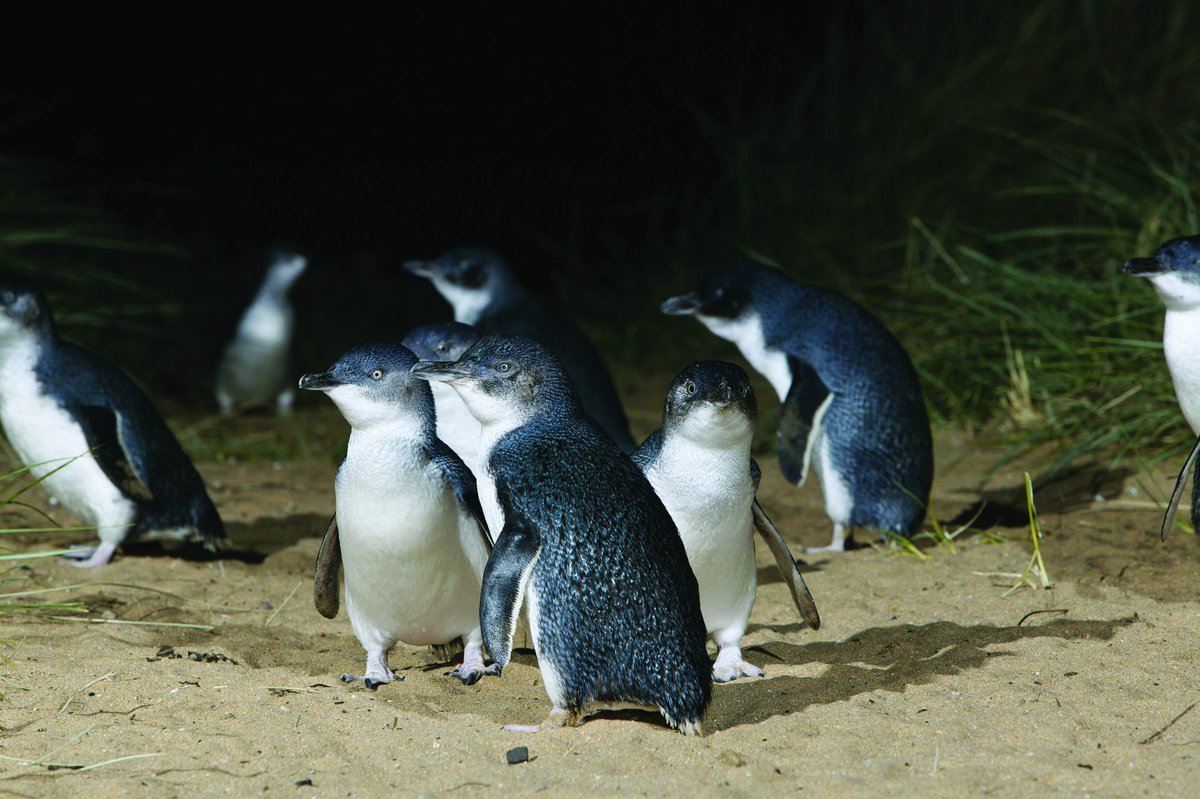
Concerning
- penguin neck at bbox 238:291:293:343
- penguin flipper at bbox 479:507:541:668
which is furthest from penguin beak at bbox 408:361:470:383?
penguin neck at bbox 238:291:293:343

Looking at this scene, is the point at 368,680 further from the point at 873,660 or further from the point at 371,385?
the point at 873,660

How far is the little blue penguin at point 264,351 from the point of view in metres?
7.92

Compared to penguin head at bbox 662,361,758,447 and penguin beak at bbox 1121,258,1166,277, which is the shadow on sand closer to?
penguin head at bbox 662,361,758,447

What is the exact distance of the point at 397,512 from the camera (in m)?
3.37

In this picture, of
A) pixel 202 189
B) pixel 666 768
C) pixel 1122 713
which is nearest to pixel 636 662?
pixel 666 768

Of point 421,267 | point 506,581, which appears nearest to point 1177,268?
point 506,581

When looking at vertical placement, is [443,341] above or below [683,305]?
above

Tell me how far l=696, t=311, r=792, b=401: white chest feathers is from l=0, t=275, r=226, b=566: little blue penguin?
209cm

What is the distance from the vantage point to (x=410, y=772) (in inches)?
111

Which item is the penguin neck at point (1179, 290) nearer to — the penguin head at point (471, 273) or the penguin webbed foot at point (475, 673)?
the penguin webbed foot at point (475, 673)

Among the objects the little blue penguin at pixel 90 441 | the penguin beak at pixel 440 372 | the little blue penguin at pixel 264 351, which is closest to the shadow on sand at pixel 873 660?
the penguin beak at pixel 440 372

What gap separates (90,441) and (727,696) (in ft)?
8.03

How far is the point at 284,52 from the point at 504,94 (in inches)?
68.2

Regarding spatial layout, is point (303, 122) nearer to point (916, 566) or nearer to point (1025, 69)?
point (1025, 69)
